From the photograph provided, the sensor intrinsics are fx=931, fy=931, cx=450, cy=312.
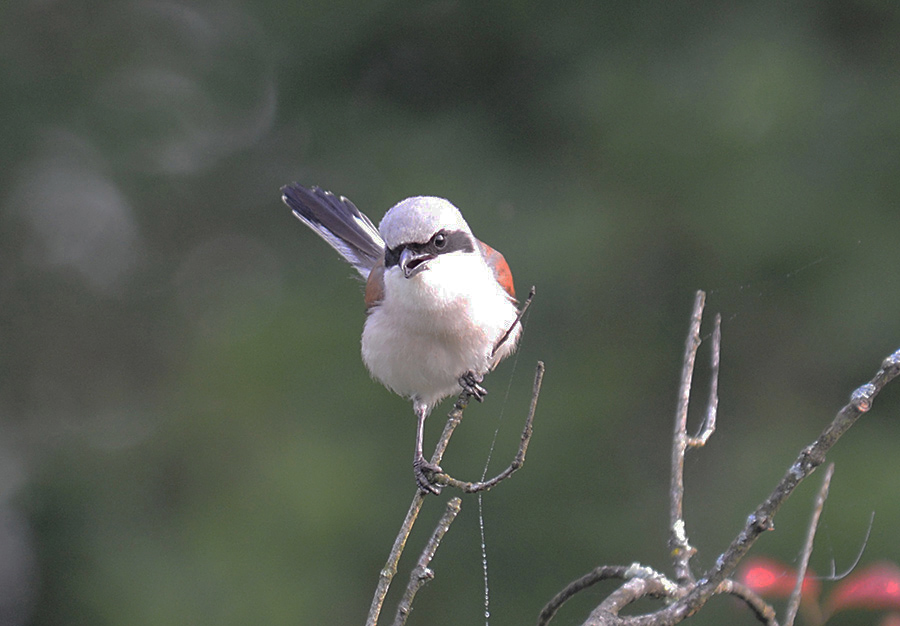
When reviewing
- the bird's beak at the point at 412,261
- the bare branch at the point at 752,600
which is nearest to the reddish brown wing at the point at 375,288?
the bird's beak at the point at 412,261

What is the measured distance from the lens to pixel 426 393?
7.65 feet

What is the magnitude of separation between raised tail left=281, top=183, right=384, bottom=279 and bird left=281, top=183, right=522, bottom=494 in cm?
49

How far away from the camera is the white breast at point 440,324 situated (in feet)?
6.79

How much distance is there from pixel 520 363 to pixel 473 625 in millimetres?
1225

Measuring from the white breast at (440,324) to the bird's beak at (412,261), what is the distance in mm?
74

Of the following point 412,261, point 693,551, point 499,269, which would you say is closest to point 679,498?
point 693,551

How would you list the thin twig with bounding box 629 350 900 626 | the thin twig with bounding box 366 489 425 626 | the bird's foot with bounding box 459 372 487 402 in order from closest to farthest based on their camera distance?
the thin twig with bounding box 629 350 900 626, the thin twig with bounding box 366 489 425 626, the bird's foot with bounding box 459 372 487 402

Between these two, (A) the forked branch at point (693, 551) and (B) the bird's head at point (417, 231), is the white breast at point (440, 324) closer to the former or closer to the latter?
(B) the bird's head at point (417, 231)

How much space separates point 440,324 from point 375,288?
0.29 meters

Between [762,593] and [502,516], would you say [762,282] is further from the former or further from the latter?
[762,593]

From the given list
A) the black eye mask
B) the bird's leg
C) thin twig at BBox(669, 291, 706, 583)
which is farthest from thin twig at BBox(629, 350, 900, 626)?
the black eye mask

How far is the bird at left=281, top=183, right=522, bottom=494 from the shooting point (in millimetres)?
1903

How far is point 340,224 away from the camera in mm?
2879

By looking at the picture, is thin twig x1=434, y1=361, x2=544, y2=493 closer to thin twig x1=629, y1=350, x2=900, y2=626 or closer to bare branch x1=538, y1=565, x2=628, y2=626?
bare branch x1=538, y1=565, x2=628, y2=626
